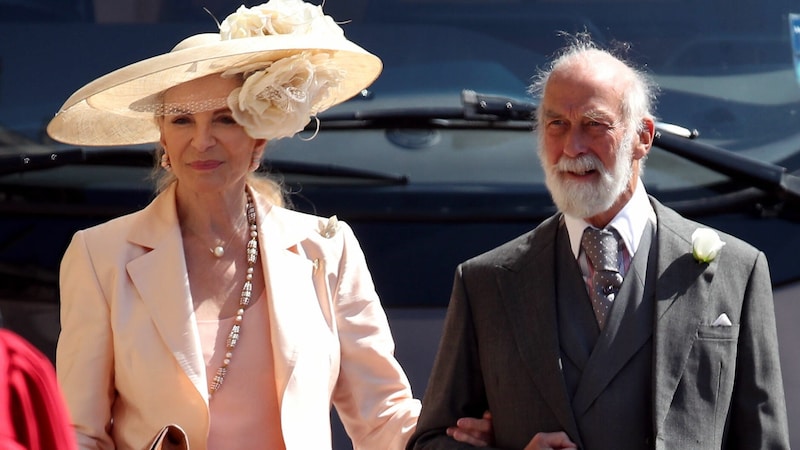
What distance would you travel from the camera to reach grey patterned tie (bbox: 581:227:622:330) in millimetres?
3488

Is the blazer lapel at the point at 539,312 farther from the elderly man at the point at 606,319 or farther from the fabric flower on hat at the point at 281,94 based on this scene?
the fabric flower on hat at the point at 281,94

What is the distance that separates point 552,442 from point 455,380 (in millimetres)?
275

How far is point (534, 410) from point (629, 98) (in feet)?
2.16

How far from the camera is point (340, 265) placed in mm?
3961

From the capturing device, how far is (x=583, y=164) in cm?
352

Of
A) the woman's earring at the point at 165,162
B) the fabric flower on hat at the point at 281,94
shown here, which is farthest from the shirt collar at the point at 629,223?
the woman's earring at the point at 165,162

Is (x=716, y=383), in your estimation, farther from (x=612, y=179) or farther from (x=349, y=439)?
(x=349, y=439)

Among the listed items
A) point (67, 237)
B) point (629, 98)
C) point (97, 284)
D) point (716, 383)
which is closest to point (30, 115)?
point (67, 237)

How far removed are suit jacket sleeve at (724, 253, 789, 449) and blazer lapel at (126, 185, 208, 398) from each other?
1102mm

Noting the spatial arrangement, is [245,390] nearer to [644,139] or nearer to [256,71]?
[256,71]

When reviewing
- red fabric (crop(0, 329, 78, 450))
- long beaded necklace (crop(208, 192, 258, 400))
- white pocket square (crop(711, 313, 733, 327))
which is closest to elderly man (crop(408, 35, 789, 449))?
white pocket square (crop(711, 313, 733, 327))

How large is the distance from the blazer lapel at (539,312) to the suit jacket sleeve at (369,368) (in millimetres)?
421

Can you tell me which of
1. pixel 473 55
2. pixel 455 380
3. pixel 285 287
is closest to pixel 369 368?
pixel 285 287

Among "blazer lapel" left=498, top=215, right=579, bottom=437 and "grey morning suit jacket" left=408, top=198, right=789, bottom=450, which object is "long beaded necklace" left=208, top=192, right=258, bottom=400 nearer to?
"grey morning suit jacket" left=408, top=198, right=789, bottom=450
